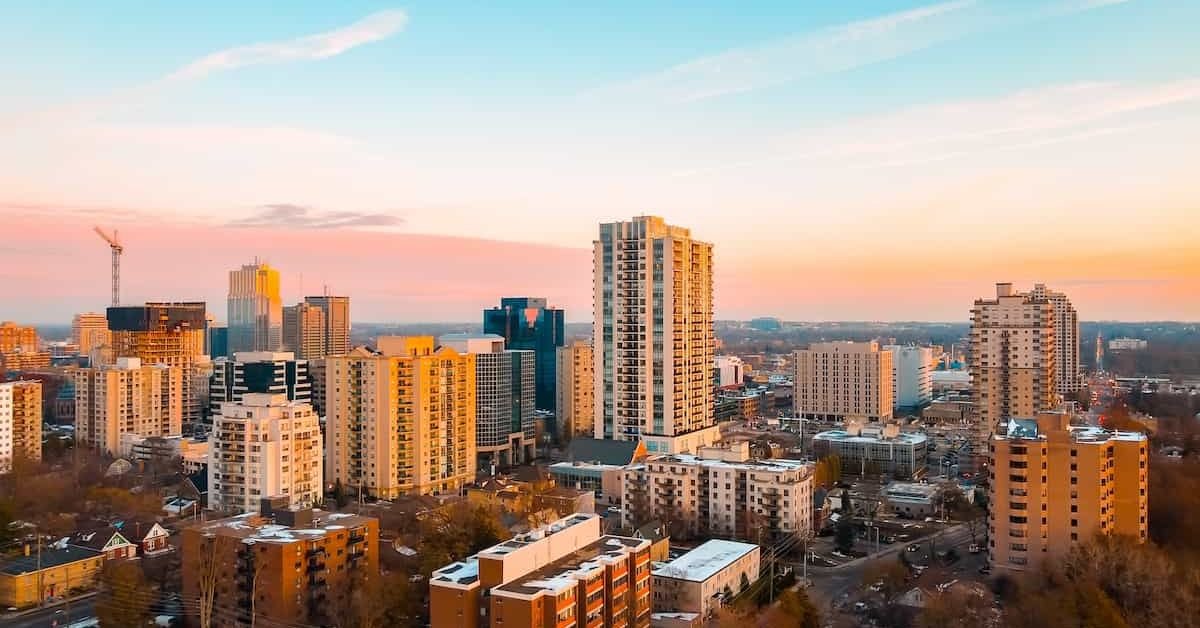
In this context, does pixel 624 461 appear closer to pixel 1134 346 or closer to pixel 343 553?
pixel 343 553

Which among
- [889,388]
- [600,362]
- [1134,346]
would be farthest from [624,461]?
[1134,346]

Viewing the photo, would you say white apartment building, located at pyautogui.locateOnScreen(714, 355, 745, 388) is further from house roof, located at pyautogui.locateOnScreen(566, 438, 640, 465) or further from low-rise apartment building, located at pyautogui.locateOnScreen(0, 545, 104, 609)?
low-rise apartment building, located at pyautogui.locateOnScreen(0, 545, 104, 609)

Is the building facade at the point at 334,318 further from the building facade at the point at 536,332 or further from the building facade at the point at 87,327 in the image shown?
the building facade at the point at 536,332

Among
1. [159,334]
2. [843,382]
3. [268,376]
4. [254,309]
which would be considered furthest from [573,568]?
[254,309]

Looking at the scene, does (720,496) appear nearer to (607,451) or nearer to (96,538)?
(607,451)

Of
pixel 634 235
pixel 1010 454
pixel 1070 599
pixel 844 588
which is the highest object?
pixel 634 235

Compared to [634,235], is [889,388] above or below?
below
